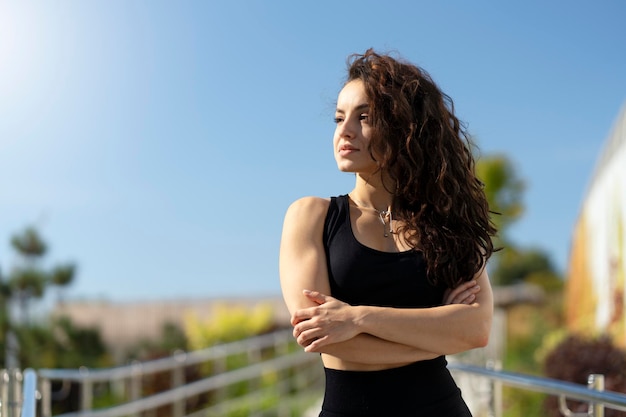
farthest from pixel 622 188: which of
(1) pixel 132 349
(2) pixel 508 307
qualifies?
(2) pixel 508 307

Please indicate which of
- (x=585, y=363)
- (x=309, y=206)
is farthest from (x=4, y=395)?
(x=585, y=363)

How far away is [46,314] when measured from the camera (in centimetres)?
1789

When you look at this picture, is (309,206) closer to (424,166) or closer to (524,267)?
(424,166)

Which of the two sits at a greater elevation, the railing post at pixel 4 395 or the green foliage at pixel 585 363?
the railing post at pixel 4 395

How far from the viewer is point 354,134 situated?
215cm

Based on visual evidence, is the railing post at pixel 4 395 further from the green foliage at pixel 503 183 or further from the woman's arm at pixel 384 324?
the green foliage at pixel 503 183

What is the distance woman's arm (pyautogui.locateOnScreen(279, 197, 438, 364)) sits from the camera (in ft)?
6.71

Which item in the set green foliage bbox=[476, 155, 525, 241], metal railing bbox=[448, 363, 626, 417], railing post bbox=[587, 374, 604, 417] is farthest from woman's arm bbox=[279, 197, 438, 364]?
green foliage bbox=[476, 155, 525, 241]

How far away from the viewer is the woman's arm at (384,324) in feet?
6.63

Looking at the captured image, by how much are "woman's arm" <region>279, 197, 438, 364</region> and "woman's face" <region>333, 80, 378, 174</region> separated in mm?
116

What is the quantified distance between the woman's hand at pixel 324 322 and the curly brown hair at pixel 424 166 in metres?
0.24

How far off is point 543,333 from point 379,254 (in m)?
18.1

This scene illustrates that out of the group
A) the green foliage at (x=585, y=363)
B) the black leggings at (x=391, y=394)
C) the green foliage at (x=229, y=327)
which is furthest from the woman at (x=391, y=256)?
the green foliage at (x=229, y=327)

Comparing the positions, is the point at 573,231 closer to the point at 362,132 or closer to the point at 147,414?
the point at 147,414
